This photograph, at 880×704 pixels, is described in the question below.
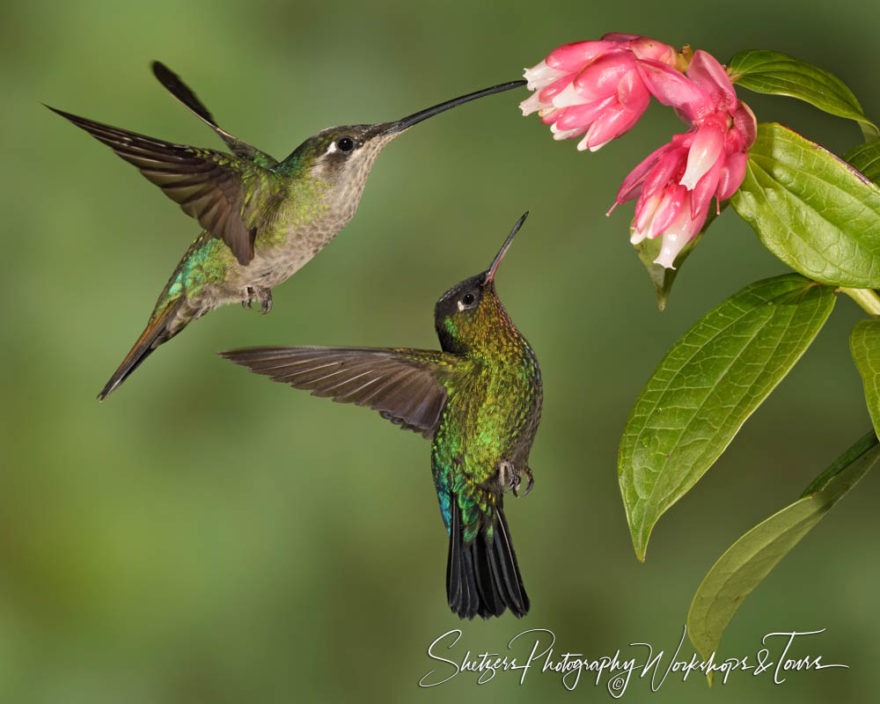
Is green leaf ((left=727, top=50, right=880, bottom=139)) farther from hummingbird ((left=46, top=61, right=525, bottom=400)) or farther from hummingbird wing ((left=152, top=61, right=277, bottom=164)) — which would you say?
hummingbird wing ((left=152, top=61, right=277, bottom=164))

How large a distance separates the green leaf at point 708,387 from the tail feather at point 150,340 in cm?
40

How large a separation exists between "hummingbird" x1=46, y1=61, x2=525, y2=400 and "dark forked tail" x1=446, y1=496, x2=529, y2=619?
0.27m

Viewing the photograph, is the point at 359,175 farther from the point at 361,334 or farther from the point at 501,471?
the point at 361,334

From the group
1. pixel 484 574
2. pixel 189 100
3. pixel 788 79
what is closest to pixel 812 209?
pixel 788 79

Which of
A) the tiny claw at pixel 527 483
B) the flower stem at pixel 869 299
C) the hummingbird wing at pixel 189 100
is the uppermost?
the hummingbird wing at pixel 189 100

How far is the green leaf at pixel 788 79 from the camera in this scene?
92 centimetres

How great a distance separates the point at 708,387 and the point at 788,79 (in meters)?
0.27

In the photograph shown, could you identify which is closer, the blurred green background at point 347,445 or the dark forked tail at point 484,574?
the dark forked tail at point 484,574

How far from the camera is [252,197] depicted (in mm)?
931

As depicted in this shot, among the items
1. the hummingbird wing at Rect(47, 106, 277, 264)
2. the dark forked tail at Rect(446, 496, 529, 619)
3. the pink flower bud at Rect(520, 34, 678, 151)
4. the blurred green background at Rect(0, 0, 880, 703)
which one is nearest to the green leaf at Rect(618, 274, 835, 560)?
the dark forked tail at Rect(446, 496, 529, 619)
